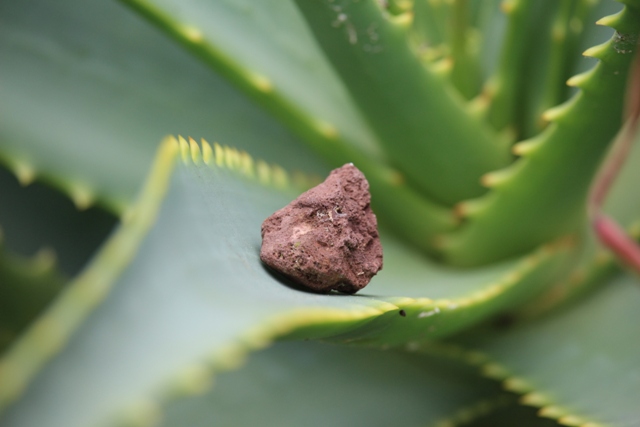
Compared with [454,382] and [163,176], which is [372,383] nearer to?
[454,382]

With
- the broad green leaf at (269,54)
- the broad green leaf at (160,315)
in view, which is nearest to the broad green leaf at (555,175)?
the broad green leaf at (269,54)

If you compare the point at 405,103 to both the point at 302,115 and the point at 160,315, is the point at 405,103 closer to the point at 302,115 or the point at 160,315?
the point at 302,115

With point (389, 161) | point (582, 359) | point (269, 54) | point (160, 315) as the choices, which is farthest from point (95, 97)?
point (582, 359)

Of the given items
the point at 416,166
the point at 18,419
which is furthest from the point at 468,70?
the point at 18,419

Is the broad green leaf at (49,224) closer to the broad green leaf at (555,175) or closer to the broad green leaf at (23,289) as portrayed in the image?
the broad green leaf at (23,289)

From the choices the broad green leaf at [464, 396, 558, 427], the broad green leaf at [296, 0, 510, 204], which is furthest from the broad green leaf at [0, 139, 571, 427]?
the broad green leaf at [464, 396, 558, 427]

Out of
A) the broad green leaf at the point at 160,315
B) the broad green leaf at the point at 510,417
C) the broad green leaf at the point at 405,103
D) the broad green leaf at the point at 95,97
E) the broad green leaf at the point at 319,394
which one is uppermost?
the broad green leaf at the point at 405,103
